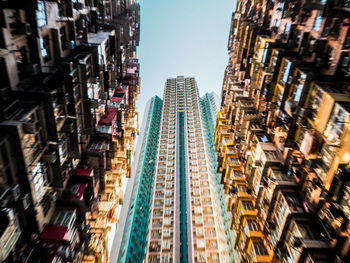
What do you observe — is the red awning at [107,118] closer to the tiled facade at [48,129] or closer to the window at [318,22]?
the tiled facade at [48,129]

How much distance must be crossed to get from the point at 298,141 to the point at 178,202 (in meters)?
47.1

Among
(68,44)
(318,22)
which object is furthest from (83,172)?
(318,22)

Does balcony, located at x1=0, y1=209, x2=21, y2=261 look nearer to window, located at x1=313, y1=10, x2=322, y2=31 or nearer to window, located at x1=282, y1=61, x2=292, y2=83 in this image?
window, located at x1=282, y1=61, x2=292, y2=83

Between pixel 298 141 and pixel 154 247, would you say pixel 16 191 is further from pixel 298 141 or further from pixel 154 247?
pixel 154 247

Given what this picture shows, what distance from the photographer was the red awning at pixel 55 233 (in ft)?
44.8

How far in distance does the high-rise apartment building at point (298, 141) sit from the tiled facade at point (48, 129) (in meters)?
19.5

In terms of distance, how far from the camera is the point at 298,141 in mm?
18062

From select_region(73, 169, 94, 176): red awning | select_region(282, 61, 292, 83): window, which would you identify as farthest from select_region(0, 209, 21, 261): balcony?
select_region(282, 61, 292, 83): window

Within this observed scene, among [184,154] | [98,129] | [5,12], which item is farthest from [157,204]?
[5,12]

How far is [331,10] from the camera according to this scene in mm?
13891

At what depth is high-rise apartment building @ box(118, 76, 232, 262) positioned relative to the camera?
46531 millimetres

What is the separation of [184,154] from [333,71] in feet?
208

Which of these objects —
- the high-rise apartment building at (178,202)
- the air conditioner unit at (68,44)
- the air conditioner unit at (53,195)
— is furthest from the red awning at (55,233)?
the high-rise apartment building at (178,202)

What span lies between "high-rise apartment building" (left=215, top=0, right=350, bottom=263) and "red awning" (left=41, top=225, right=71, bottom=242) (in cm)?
1876
